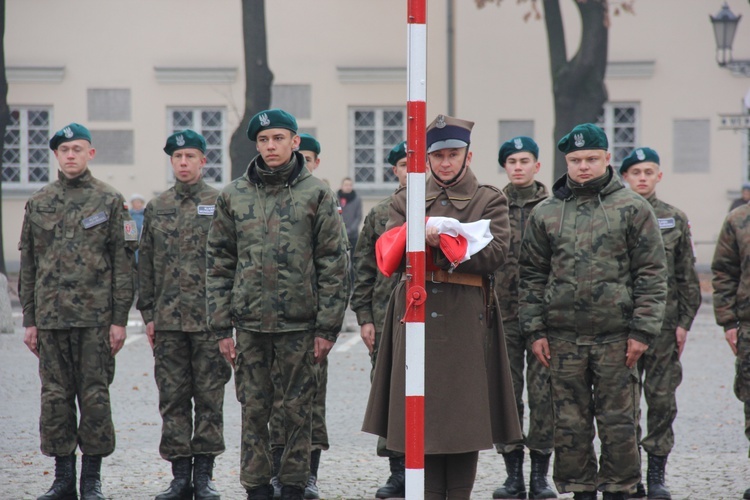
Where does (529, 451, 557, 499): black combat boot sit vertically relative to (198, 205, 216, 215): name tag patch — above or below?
below

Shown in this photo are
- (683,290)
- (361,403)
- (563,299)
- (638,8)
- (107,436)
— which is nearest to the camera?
(563,299)

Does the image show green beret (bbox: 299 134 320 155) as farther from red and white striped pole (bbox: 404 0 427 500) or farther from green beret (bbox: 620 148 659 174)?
red and white striped pole (bbox: 404 0 427 500)

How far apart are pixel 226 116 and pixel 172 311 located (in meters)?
18.2

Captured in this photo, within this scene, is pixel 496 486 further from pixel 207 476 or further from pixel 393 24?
pixel 393 24

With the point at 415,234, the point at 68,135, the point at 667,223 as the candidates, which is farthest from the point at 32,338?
the point at 667,223

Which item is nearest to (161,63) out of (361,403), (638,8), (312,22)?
(312,22)

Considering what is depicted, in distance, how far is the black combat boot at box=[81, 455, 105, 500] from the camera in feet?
21.5

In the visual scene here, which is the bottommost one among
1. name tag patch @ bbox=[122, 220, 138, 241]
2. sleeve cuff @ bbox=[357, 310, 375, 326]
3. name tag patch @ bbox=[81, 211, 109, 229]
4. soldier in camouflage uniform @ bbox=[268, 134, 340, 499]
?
soldier in camouflage uniform @ bbox=[268, 134, 340, 499]

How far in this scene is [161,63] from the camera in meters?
24.5

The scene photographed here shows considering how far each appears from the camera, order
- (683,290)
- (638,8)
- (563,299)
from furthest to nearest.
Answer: (638,8) → (683,290) → (563,299)

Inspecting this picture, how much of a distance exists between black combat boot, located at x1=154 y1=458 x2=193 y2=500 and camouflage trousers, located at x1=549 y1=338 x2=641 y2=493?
2.18 metres

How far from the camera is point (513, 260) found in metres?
7.14

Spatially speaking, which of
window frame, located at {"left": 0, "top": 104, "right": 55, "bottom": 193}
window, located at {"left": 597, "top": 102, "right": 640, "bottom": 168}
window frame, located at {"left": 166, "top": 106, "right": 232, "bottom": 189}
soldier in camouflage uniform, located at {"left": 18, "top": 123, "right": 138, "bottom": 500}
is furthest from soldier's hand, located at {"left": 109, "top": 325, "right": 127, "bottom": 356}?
window, located at {"left": 597, "top": 102, "right": 640, "bottom": 168}

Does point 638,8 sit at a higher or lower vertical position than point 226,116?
higher
